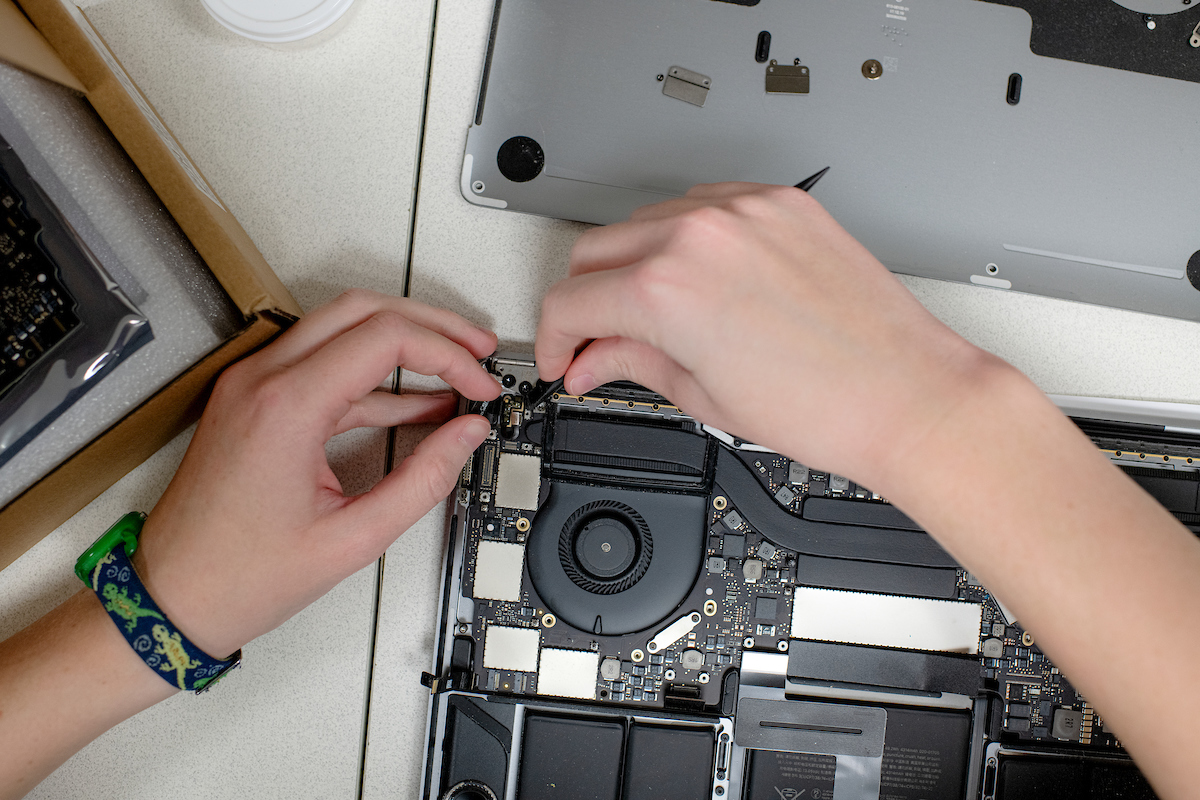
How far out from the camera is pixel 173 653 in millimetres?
921

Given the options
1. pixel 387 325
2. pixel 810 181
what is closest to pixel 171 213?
pixel 387 325

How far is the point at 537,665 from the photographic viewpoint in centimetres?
109

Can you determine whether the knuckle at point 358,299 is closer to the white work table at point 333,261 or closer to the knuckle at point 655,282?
the white work table at point 333,261

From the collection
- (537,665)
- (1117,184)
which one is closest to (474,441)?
(537,665)

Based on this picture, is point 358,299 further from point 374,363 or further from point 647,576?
point 647,576

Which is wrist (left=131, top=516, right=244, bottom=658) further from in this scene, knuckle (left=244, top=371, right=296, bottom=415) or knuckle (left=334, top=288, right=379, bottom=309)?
knuckle (left=334, top=288, right=379, bottom=309)

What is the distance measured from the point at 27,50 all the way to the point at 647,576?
1.01 metres

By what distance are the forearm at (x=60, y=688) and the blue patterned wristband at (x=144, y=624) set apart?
0.03 metres

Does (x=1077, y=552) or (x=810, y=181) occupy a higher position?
(x=810, y=181)

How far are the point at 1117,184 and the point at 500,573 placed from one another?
117cm

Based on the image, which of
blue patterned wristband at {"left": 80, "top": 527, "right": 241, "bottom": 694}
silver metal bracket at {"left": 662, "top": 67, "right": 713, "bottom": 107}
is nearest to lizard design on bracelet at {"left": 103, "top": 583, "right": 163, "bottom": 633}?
blue patterned wristband at {"left": 80, "top": 527, "right": 241, "bottom": 694}

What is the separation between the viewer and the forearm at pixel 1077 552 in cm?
63

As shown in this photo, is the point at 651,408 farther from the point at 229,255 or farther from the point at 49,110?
the point at 49,110

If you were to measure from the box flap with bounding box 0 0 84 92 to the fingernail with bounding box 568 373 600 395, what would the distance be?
707 millimetres
